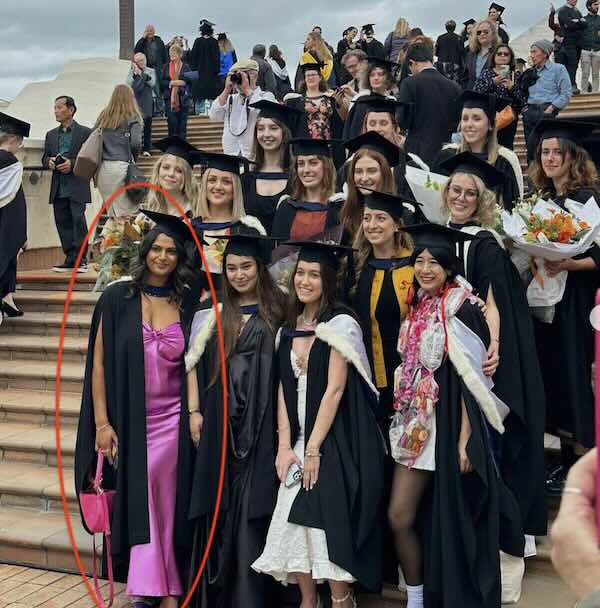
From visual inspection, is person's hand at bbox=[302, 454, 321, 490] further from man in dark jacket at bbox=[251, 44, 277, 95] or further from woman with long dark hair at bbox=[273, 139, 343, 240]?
man in dark jacket at bbox=[251, 44, 277, 95]

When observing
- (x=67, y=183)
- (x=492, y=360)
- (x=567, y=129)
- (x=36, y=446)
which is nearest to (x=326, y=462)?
(x=492, y=360)

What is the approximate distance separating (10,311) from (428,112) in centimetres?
454

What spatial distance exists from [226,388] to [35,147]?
6997mm

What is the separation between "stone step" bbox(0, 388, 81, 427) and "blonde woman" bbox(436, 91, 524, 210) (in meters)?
3.65

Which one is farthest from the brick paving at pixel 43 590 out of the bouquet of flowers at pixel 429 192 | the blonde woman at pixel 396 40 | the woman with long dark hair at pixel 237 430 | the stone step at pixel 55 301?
the blonde woman at pixel 396 40

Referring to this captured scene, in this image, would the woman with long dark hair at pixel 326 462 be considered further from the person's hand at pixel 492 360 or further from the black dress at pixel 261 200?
the black dress at pixel 261 200

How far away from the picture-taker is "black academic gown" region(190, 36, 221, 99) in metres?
16.2

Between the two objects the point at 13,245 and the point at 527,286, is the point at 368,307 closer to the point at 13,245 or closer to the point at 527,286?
the point at 527,286

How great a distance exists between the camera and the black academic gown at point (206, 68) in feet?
53.3

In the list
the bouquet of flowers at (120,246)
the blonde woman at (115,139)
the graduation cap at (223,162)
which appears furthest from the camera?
the blonde woman at (115,139)

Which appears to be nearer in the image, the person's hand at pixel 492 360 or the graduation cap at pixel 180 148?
the person's hand at pixel 492 360

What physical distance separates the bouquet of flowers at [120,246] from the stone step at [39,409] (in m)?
1.92

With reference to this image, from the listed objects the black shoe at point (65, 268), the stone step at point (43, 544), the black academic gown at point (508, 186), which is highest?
the black academic gown at point (508, 186)

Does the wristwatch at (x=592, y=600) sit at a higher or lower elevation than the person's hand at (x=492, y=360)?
higher
